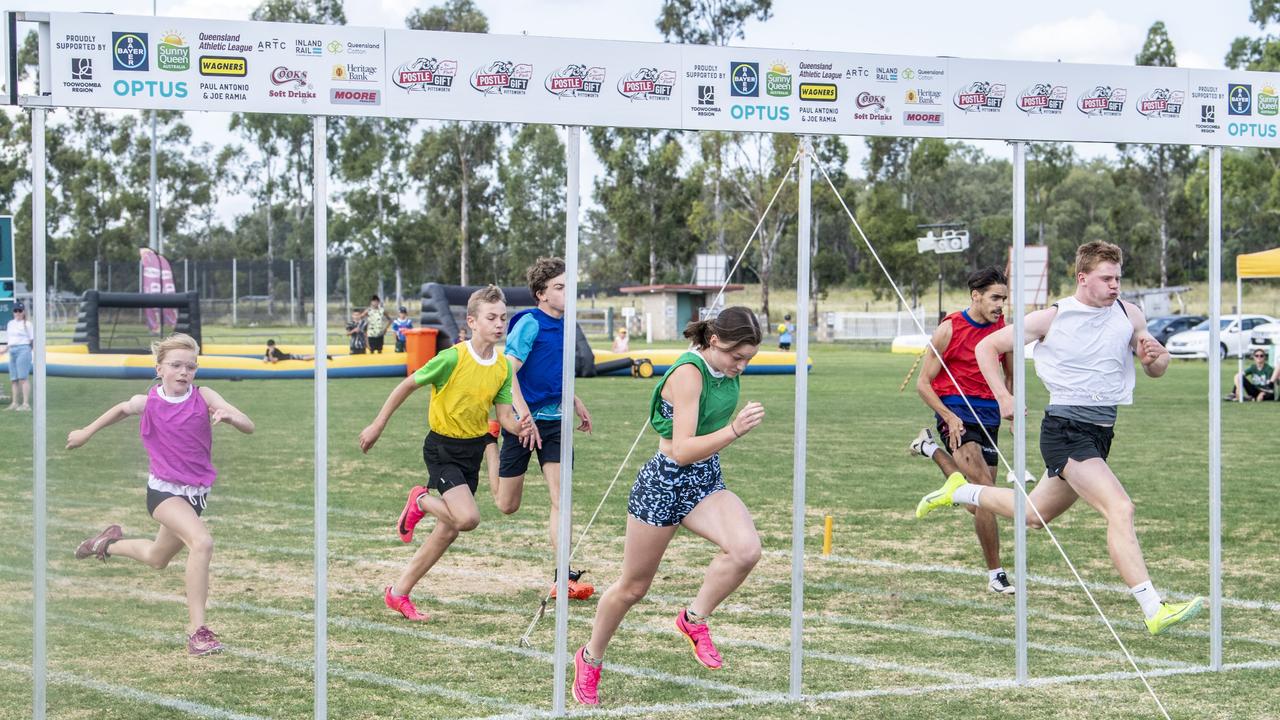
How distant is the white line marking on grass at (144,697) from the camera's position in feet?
18.0

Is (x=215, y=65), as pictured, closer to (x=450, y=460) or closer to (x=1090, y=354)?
Result: (x=450, y=460)

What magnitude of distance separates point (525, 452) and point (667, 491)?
2.56 meters

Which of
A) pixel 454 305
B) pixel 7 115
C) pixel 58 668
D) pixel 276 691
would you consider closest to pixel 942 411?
pixel 276 691

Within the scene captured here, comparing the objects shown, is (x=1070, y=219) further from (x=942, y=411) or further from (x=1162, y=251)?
(x=942, y=411)

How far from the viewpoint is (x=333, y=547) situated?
9.48m

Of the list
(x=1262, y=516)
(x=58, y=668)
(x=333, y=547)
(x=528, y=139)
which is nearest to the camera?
(x=58, y=668)

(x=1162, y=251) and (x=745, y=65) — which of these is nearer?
(x=745, y=65)

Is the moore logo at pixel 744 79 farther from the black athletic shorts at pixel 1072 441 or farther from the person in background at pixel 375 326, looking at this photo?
the person in background at pixel 375 326

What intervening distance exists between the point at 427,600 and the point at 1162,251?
168ft

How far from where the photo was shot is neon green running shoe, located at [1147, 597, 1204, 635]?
5801 millimetres

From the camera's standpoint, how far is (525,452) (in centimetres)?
802

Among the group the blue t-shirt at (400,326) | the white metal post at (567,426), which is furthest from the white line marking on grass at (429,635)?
the blue t-shirt at (400,326)

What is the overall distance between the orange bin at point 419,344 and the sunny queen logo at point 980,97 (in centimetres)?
2300

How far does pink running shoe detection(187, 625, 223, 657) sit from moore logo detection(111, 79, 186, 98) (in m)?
2.65
